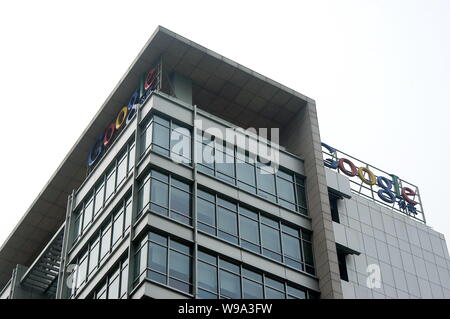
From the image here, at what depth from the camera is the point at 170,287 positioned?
48.2 metres

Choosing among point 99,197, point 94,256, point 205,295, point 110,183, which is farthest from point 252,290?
point 99,197

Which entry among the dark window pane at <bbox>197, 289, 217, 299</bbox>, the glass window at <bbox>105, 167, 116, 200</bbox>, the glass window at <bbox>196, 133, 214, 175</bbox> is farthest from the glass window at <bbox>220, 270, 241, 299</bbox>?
the glass window at <bbox>105, 167, 116, 200</bbox>

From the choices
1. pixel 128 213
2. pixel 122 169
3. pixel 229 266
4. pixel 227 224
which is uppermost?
pixel 122 169

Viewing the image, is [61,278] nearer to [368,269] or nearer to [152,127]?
[152,127]

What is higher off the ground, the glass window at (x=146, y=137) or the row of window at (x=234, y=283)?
the glass window at (x=146, y=137)

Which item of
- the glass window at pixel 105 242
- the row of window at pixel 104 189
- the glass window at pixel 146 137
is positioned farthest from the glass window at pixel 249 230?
the glass window at pixel 105 242

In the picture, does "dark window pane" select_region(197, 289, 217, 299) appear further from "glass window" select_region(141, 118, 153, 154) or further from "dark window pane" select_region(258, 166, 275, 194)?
"dark window pane" select_region(258, 166, 275, 194)

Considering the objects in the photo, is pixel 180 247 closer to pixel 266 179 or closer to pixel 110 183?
pixel 110 183

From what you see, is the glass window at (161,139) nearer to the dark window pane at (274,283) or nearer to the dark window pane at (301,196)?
the dark window pane at (274,283)

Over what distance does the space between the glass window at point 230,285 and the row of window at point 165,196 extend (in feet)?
12.1

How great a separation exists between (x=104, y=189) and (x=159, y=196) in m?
7.28

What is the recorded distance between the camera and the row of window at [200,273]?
48906 mm

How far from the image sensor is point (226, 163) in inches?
2255

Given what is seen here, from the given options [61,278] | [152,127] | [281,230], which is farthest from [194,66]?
[61,278]
